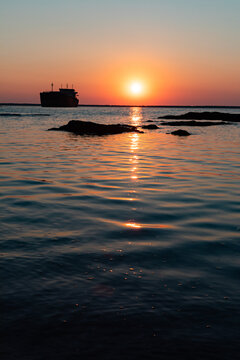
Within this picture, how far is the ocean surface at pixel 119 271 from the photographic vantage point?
342 cm

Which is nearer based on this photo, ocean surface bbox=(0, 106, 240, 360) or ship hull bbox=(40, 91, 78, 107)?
ocean surface bbox=(0, 106, 240, 360)

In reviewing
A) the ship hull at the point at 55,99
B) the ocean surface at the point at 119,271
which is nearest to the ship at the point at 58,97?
the ship hull at the point at 55,99

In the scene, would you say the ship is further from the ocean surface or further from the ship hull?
the ocean surface

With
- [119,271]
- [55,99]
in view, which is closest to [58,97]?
[55,99]

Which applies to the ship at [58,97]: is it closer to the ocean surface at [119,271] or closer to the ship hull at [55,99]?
the ship hull at [55,99]

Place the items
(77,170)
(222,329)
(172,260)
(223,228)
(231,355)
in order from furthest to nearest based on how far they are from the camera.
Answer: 1. (77,170)
2. (223,228)
3. (172,260)
4. (222,329)
5. (231,355)

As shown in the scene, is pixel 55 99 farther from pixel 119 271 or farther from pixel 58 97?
pixel 119 271

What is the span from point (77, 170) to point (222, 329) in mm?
11386

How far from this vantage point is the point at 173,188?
1130 cm

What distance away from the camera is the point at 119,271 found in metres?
5.08

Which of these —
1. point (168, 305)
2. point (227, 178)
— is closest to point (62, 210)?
point (168, 305)

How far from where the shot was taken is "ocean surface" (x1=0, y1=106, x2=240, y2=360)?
11.2 ft

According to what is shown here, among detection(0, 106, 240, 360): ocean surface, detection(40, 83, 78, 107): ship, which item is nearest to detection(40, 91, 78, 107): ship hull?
detection(40, 83, 78, 107): ship

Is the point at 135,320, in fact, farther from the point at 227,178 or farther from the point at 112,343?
the point at 227,178
